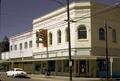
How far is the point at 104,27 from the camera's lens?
2159 inches

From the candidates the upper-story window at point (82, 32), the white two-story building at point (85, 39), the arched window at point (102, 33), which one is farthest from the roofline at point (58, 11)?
the arched window at point (102, 33)

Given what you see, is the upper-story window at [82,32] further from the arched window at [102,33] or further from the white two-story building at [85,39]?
the arched window at [102,33]

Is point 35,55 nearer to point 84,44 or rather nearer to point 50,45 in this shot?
point 50,45

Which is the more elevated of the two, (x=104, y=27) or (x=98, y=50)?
(x=104, y=27)

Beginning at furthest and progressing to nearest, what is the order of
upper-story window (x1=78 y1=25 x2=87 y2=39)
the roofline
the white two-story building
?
upper-story window (x1=78 y1=25 x2=87 y2=39) < the roofline < the white two-story building

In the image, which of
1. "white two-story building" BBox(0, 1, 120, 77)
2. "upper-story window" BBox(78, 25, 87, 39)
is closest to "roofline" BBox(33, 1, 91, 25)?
"white two-story building" BBox(0, 1, 120, 77)

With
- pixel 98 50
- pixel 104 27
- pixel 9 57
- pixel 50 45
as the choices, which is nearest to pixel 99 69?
pixel 98 50

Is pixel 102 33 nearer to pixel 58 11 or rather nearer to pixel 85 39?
pixel 85 39

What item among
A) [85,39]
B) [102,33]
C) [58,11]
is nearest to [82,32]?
[85,39]

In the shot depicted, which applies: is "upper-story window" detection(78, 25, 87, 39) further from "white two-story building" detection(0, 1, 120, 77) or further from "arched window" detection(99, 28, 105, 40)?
"arched window" detection(99, 28, 105, 40)

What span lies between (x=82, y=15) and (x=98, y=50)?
19.3 feet

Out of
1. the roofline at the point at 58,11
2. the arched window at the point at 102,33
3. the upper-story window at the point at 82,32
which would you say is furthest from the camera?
the arched window at the point at 102,33

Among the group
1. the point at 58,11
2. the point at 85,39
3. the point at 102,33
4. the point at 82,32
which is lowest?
the point at 85,39

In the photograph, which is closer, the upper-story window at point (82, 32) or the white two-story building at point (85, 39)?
the white two-story building at point (85, 39)
